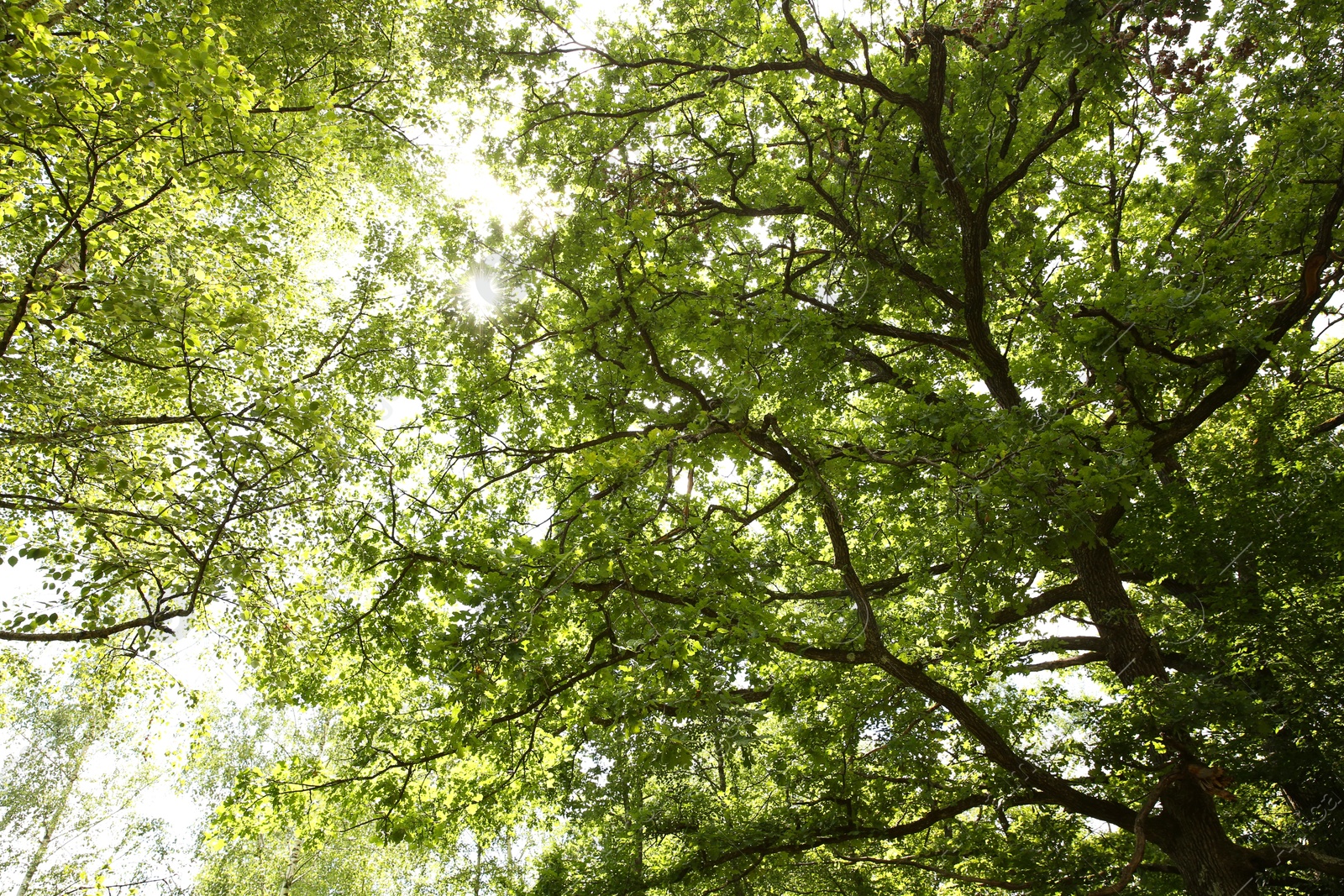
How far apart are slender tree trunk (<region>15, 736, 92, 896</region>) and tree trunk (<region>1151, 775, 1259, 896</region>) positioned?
20093 millimetres

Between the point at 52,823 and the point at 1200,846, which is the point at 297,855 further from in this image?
the point at 1200,846

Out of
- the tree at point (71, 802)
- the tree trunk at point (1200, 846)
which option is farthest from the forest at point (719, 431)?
the tree at point (71, 802)

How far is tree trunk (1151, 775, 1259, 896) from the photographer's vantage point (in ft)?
18.8

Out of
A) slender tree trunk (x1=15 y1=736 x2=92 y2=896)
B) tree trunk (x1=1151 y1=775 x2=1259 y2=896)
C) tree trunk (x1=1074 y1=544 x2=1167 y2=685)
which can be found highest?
slender tree trunk (x1=15 y1=736 x2=92 y2=896)

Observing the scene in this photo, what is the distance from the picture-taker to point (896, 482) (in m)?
6.27

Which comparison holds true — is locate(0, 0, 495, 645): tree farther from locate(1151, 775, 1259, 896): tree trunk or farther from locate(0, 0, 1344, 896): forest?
locate(1151, 775, 1259, 896): tree trunk

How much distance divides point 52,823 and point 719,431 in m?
20.5

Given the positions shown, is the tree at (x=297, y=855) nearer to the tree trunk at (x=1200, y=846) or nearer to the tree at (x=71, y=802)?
the tree at (x=71, y=802)

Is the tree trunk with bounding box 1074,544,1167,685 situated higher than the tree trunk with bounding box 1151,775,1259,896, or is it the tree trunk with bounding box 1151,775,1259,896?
the tree trunk with bounding box 1074,544,1167,685

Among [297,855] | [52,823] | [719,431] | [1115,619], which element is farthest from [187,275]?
[52,823]

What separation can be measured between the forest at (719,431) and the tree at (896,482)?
66 millimetres

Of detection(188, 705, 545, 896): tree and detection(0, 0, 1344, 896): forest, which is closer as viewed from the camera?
detection(0, 0, 1344, 896): forest

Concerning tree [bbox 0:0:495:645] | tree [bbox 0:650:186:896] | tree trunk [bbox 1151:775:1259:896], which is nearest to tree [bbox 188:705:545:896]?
tree [bbox 0:650:186:896]

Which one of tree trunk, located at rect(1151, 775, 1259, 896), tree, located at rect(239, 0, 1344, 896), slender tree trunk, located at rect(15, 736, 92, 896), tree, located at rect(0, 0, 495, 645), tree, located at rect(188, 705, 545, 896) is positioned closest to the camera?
tree, located at rect(0, 0, 495, 645)
